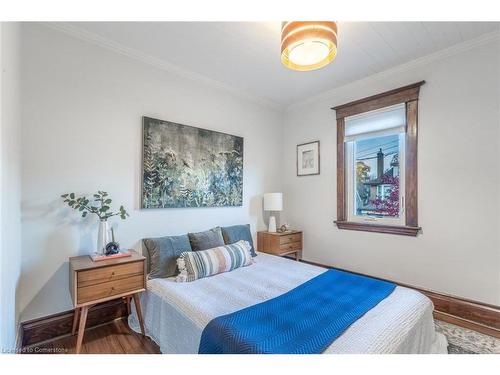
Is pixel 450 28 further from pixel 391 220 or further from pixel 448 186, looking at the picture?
pixel 391 220

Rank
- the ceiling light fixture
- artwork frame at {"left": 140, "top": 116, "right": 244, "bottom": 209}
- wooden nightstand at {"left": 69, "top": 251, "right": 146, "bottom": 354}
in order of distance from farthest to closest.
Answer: artwork frame at {"left": 140, "top": 116, "right": 244, "bottom": 209} < wooden nightstand at {"left": 69, "top": 251, "right": 146, "bottom": 354} < the ceiling light fixture

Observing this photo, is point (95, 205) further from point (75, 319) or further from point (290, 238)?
point (290, 238)

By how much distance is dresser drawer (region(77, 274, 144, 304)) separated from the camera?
1684 mm

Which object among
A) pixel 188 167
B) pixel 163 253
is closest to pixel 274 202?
pixel 188 167

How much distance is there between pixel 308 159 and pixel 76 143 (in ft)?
8.98

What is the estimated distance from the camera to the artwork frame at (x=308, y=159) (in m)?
3.38

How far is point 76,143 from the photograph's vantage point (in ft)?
6.72

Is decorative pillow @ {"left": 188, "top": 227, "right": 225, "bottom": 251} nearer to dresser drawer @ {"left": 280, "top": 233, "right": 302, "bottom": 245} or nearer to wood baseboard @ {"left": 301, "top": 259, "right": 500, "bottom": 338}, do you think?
dresser drawer @ {"left": 280, "top": 233, "right": 302, "bottom": 245}

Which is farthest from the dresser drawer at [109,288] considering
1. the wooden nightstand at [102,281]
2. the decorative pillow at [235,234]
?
the decorative pillow at [235,234]

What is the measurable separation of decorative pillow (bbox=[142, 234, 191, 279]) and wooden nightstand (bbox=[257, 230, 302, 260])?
50.2 inches

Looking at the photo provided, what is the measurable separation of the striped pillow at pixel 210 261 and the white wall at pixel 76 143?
1.73ft

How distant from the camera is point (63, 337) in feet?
6.42

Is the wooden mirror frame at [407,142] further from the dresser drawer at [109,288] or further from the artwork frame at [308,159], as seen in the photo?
the dresser drawer at [109,288]

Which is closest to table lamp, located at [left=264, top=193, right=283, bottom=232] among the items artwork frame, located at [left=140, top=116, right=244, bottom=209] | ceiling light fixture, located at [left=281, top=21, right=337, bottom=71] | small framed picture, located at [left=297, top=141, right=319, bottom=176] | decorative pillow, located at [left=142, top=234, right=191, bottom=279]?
artwork frame, located at [left=140, top=116, right=244, bottom=209]
